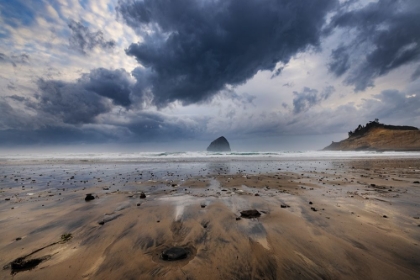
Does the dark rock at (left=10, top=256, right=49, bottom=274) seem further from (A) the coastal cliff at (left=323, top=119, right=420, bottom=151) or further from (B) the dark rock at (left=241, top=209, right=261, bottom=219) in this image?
(A) the coastal cliff at (left=323, top=119, right=420, bottom=151)

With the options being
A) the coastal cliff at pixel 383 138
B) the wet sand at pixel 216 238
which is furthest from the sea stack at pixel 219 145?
the wet sand at pixel 216 238

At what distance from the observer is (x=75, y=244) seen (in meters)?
3.43

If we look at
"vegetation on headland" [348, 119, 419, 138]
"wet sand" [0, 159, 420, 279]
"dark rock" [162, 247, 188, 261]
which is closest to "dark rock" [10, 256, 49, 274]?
"wet sand" [0, 159, 420, 279]

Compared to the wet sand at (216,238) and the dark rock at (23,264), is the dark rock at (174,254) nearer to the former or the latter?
the wet sand at (216,238)

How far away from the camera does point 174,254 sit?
2.90 meters

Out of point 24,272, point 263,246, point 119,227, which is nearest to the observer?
point 24,272

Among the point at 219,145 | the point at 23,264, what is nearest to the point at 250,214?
the point at 23,264

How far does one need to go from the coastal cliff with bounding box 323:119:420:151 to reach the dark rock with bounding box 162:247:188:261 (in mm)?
82265

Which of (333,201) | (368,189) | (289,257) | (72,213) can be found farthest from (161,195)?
(368,189)

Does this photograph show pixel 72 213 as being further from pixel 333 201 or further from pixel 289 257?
pixel 333 201

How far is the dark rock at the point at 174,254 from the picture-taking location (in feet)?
9.36

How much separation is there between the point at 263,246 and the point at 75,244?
354 centimetres

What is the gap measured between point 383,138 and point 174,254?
10056 cm

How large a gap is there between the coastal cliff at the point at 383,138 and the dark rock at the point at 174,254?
8226 centimetres
